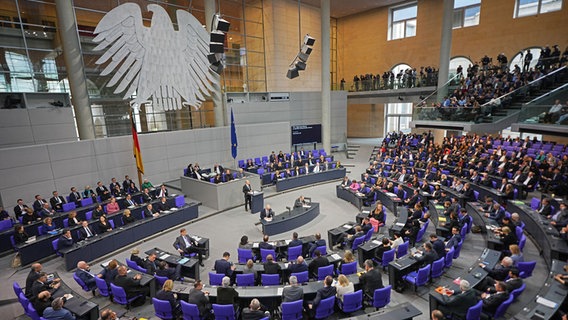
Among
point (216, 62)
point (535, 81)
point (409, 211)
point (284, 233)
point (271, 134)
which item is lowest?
point (284, 233)

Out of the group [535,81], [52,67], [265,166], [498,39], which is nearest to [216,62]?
[265,166]

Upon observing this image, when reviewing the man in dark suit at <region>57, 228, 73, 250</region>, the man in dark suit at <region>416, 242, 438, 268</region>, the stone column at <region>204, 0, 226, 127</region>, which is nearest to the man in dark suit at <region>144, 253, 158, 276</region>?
the man in dark suit at <region>57, 228, 73, 250</region>

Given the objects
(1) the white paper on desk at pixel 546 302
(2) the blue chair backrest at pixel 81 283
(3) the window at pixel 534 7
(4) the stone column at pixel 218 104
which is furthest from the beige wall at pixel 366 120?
(2) the blue chair backrest at pixel 81 283

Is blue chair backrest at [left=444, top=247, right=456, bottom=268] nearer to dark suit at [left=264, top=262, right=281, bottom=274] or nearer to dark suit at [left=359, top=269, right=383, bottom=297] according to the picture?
dark suit at [left=359, top=269, right=383, bottom=297]

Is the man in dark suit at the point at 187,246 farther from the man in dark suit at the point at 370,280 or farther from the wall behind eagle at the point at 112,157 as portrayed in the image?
the wall behind eagle at the point at 112,157

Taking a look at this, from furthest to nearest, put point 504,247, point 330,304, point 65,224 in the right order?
point 65,224 → point 504,247 → point 330,304

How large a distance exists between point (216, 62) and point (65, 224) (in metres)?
9.09

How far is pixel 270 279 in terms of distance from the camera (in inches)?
276

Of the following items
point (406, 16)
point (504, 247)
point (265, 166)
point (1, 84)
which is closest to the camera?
point (504, 247)

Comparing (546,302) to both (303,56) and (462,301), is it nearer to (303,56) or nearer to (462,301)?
(462,301)

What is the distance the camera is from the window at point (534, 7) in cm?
2042

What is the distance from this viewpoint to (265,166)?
18.5 metres

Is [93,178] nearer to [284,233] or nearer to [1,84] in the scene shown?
[1,84]

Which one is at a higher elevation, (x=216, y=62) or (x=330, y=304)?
(x=216, y=62)
